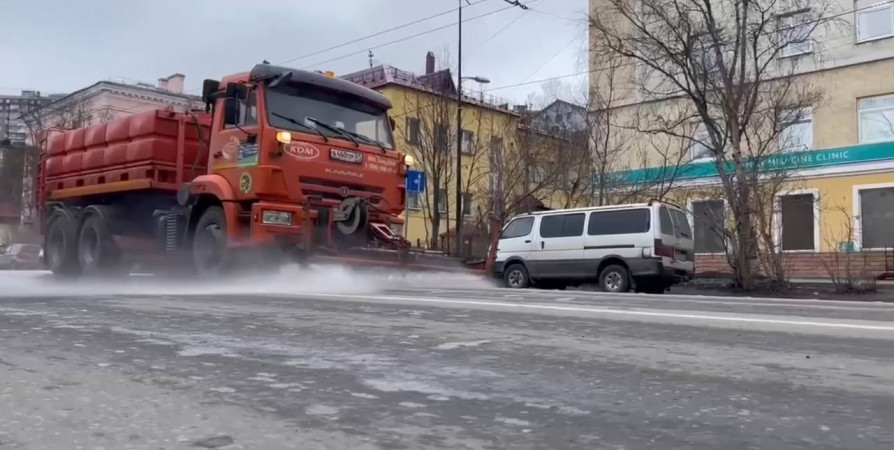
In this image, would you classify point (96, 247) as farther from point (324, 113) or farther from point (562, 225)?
point (562, 225)

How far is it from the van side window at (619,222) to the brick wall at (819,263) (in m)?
5.67

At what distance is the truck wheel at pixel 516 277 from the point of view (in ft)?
58.2

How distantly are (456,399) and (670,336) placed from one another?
270 centimetres

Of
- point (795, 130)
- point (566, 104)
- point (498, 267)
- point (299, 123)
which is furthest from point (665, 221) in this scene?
point (795, 130)

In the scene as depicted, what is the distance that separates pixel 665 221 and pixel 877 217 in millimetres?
12264

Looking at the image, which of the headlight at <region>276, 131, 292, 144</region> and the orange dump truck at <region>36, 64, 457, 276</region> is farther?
the orange dump truck at <region>36, 64, 457, 276</region>

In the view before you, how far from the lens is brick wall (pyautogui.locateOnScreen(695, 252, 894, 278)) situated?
1939 cm

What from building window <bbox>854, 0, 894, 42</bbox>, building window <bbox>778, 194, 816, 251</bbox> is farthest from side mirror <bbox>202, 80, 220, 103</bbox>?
building window <bbox>854, 0, 894, 42</bbox>

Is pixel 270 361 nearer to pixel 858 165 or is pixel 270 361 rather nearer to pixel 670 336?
pixel 670 336

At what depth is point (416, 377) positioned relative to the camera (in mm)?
4176

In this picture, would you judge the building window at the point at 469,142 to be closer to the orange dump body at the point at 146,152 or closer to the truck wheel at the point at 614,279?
the truck wheel at the point at 614,279

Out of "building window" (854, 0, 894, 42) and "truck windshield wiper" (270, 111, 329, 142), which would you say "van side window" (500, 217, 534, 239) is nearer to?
"truck windshield wiper" (270, 111, 329, 142)

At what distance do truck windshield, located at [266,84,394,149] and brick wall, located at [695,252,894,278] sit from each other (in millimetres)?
11973

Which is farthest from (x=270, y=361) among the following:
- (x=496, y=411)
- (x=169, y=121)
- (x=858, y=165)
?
(x=858, y=165)
